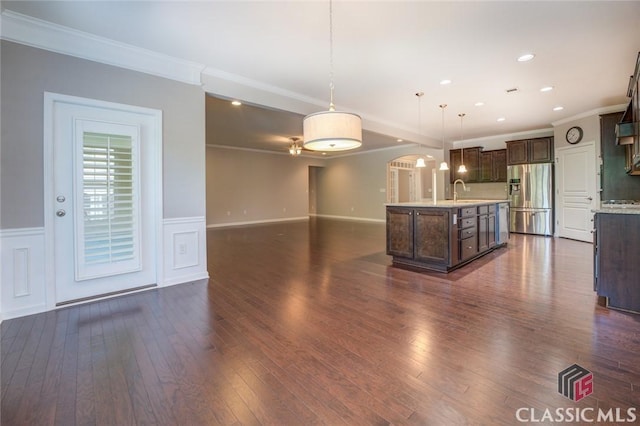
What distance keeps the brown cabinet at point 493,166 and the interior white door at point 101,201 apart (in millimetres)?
8311

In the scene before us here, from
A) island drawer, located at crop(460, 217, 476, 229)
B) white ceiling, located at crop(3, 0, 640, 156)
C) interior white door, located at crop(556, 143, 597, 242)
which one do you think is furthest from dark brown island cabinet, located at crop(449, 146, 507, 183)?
island drawer, located at crop(460, 217, 476, 229)

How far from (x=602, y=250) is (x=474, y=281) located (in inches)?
48.9

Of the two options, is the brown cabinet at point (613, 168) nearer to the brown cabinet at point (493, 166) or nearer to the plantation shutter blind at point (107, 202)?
the brown cabinet at point (493, 166)

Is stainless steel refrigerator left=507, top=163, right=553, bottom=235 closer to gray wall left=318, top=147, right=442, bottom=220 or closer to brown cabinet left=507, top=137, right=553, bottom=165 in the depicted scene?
brown cabinet left=507, top=137, right=553, bottom=165

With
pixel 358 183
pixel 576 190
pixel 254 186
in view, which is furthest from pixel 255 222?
pixel 576 190

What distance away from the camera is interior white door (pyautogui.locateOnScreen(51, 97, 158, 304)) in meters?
2.93

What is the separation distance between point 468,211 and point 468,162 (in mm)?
5047

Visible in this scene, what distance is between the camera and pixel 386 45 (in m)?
3.19

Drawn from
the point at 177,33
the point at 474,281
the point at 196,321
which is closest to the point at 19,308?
the point at 196,321

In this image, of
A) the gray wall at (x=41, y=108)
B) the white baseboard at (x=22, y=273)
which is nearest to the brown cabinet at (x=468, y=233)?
the gray wall at (x=41, y=108)

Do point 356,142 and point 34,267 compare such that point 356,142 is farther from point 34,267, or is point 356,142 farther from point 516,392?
point 34,267

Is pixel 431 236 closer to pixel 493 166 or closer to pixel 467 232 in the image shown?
pixel 467 232

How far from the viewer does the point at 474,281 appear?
11.9 ft

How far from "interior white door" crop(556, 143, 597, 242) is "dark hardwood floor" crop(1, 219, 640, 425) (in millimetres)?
3393
